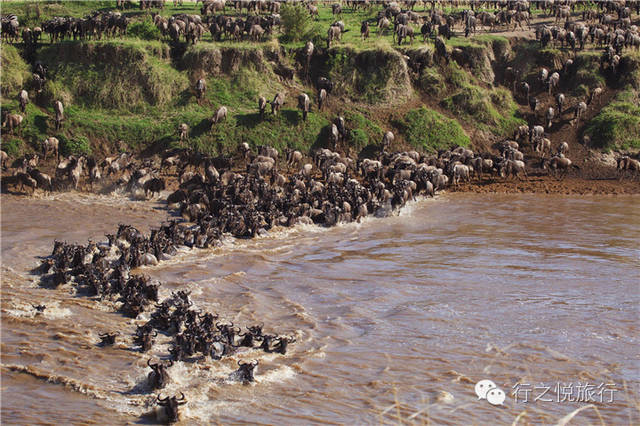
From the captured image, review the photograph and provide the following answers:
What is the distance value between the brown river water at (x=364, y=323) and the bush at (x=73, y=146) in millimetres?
4334

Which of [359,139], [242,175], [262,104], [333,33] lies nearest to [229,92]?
[262,104]

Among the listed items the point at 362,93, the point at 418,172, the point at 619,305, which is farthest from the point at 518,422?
the point at 362,93

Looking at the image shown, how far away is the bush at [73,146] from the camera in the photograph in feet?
Answer: 73.5

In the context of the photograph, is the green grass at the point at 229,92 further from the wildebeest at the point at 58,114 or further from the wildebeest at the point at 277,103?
the wildebeest at the point at 277,103

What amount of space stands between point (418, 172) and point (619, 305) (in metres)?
10.1

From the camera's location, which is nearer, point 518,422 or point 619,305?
point 518,422

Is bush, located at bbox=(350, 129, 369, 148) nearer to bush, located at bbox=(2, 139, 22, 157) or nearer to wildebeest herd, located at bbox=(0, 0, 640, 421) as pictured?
wildebeest herd, located at bbox=(0, 0, 640, 421)

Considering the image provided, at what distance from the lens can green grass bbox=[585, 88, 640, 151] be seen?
→ 84.1 ft

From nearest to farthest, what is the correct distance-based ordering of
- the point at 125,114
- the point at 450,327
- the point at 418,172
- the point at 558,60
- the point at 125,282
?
the point at 450,327
the point at 125,282
the point at 418,172
the point at 125,114
the point at 558,60

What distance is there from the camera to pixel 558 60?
29469 mm

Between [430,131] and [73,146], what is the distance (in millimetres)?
13292

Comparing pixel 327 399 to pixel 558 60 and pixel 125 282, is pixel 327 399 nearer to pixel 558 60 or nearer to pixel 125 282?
pixel 125 282

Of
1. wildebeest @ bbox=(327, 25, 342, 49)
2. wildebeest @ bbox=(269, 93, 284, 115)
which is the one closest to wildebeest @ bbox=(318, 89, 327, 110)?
wildebeest @ bbox=(269, 93, 284, 115)

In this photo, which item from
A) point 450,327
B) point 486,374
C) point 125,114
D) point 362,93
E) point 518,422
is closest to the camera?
point 518,422
